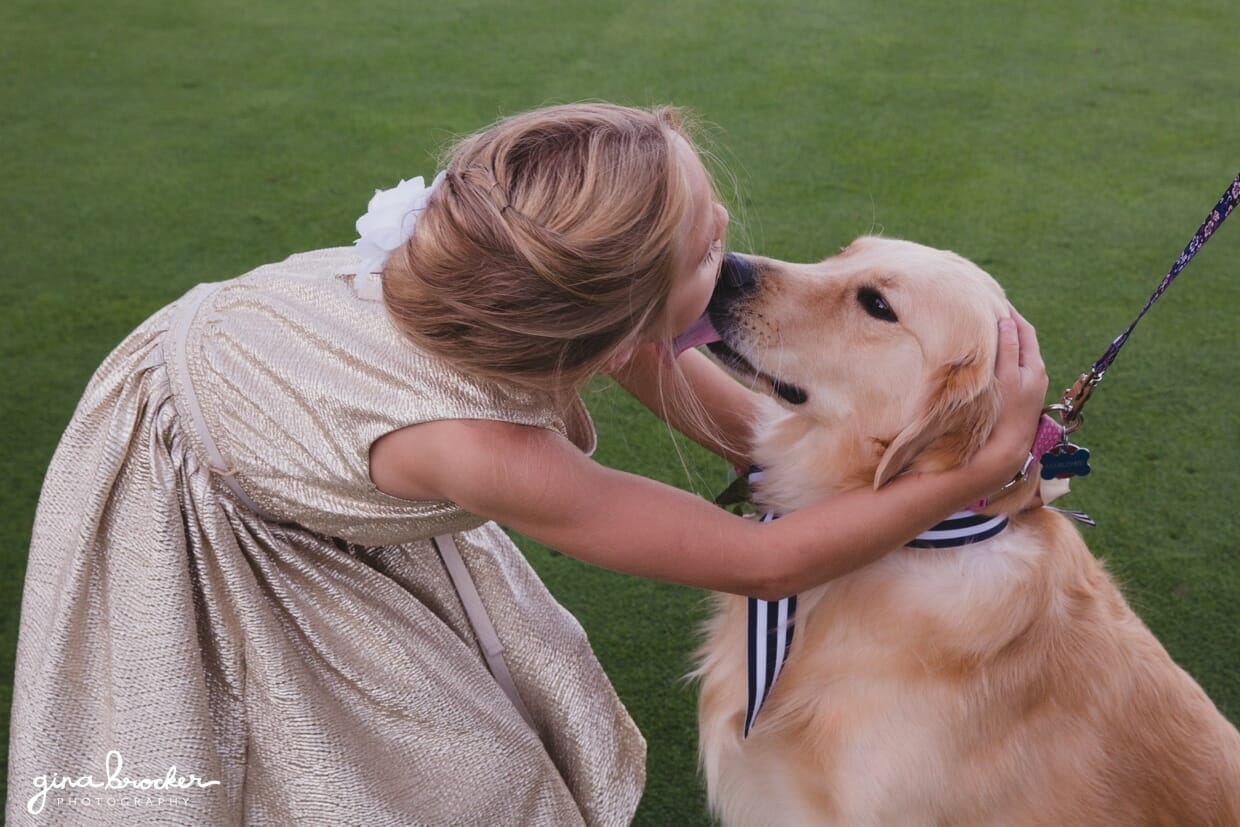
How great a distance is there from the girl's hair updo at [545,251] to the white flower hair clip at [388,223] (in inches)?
0.7

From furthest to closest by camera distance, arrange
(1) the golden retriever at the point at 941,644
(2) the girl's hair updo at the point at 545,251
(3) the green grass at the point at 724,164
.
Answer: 1. (3) the green grass at the point at 724,164
2. (1) the golden retriever at the point at 941,644
3. (2) the girl's hair updo at the point at 545,251

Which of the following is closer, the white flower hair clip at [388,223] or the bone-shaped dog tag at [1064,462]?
the white flower hair clip at [388,223]

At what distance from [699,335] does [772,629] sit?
0.41 m

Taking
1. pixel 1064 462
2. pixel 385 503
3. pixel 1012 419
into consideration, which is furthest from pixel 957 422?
pixel 385 503

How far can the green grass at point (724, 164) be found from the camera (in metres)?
2.41

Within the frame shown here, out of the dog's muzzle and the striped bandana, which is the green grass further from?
the striped bandana

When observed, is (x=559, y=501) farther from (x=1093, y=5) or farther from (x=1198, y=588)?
(x=1093, y=5)

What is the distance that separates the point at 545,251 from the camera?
3.86ft

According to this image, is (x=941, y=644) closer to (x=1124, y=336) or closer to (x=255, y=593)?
(x=1124, y=336)

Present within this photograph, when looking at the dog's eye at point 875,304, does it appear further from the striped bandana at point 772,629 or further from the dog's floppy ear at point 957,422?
the striped bandana at point 772,629

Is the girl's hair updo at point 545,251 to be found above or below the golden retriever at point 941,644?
above

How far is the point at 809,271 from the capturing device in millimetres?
1608

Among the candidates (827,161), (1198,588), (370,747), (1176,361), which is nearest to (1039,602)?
(370,747)

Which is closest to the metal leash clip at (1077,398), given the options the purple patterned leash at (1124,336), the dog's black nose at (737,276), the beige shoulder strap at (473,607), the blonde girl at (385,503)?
the purple patterned leash at (1124,336)
